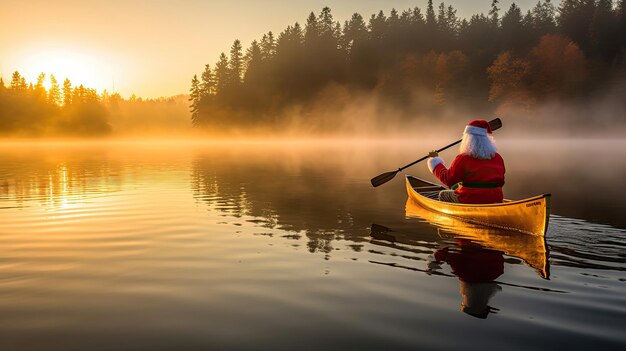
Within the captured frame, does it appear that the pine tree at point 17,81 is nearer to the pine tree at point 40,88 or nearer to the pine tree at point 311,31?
the pine tree at point 40,88

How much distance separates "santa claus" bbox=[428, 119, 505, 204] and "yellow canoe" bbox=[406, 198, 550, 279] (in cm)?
75

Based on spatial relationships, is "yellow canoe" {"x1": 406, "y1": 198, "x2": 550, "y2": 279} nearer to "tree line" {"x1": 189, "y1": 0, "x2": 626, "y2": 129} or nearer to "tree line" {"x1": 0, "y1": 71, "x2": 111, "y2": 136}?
"tree line" {"x1": 189, "y1": 0, "x2": 626, "y2": 129}

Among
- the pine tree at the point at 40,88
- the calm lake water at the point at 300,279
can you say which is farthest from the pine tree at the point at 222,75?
the calm lake water at the point at 300,279

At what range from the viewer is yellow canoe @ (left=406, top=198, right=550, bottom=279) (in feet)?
28.0

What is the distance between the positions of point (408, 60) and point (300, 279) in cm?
10478

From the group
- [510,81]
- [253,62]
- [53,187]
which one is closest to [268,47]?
[253,62]

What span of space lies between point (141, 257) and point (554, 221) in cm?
1004

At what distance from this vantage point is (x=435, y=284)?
7.03 metres

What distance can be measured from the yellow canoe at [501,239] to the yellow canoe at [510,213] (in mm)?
128

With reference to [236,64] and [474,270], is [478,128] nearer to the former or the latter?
[474,270]

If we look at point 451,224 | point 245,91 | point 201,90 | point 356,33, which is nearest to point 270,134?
point 245,91

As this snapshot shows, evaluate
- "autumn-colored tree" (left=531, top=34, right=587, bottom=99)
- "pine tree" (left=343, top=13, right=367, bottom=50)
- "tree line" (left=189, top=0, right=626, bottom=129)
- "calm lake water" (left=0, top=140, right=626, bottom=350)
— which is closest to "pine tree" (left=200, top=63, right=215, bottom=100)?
"tree line" (left=189, top=0, right=626, bottom=129)

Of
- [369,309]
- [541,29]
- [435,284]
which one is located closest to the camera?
[369,309]

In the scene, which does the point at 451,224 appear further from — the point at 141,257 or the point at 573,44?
the point at 573,44
